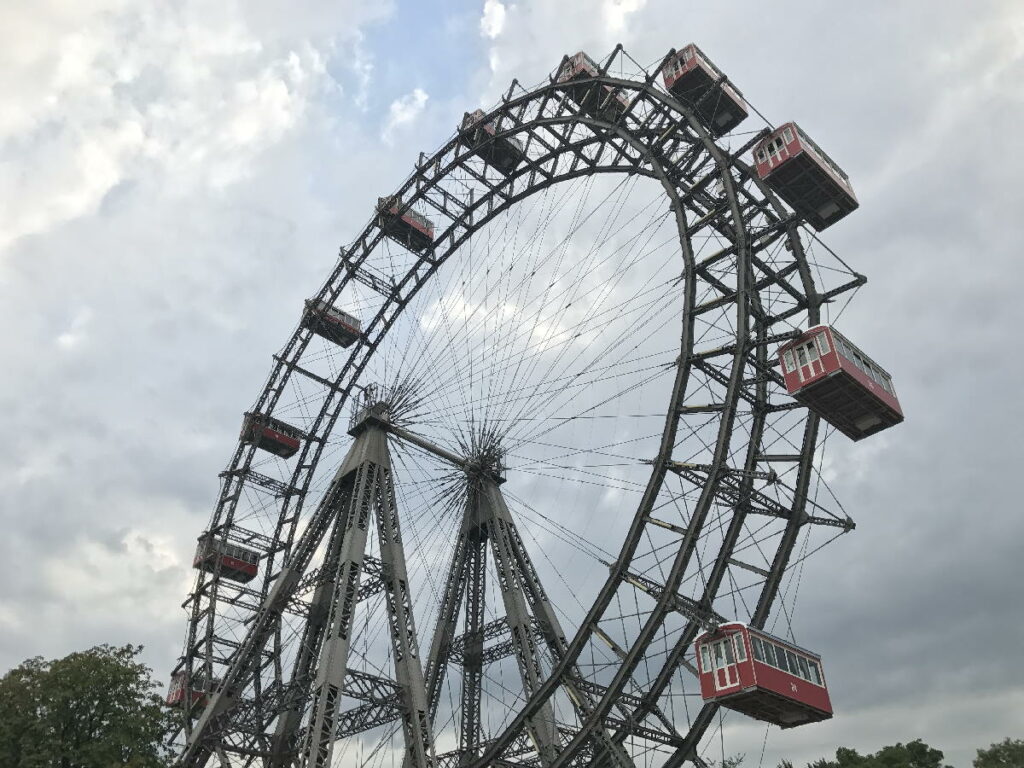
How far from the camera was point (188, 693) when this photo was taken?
125 feet

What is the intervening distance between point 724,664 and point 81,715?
21.1 meters

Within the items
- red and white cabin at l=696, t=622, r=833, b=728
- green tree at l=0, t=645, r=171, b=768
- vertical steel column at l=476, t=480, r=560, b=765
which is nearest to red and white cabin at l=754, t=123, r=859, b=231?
red and white cabin at l=696, t=622, r=833, b=728

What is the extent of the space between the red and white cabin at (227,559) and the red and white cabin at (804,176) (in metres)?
30.2

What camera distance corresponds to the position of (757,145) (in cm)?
2838

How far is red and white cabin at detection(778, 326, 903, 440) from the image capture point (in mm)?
23078

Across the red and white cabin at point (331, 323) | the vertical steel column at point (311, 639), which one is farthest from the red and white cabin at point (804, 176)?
the red and white cabin at point (331, 323)

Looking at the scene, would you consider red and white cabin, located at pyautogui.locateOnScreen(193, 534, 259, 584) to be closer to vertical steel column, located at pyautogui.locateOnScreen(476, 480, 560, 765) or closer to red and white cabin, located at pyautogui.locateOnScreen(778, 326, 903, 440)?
vertical steel column, located at pyautogui.locateOnScreen(476, 480, 560, 765)

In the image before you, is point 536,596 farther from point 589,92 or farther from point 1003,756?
point 1003,756

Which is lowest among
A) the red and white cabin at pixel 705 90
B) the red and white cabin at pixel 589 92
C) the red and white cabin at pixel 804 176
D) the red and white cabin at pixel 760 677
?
the red and white cabin at pixel 760 677

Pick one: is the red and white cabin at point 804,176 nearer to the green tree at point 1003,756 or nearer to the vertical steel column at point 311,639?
the vertical steel column at point 311,639

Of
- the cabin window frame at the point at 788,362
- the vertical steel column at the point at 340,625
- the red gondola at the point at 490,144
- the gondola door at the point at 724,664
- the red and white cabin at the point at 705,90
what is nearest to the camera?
the gondola door at the point at 724,664

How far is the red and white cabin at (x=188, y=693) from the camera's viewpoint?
37.8m

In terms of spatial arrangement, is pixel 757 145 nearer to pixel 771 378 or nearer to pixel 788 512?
pixel 771 378

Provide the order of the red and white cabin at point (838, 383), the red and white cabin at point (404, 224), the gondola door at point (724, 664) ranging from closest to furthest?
the gondola door at point (724, 664)
the red and white cabin at point (838, 383)
the red and white cabin at point (404, 224)
